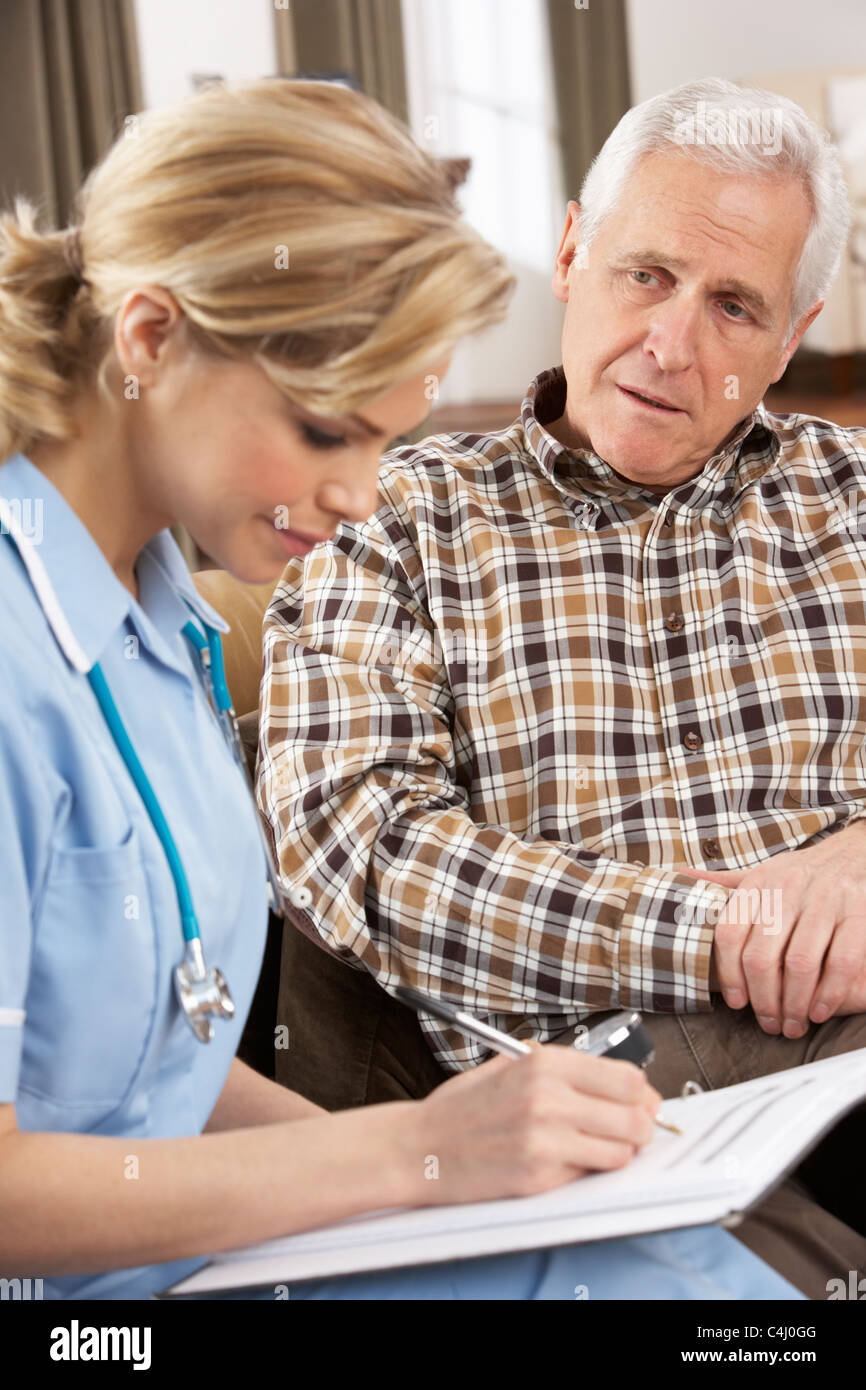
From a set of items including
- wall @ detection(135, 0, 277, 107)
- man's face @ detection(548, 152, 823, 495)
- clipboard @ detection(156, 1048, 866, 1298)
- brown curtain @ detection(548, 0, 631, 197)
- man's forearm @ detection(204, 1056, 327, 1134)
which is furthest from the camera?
brown curtain @ detection(548, 0, 631, 197)

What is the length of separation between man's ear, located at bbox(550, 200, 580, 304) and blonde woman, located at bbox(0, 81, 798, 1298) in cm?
87

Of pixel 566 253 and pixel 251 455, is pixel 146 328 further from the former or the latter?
pixel 566 253

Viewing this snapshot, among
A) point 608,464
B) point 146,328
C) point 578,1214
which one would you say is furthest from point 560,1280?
point 608,464

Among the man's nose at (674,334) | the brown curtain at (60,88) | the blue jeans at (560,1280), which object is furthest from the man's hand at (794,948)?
the brown curtain at (60,88)

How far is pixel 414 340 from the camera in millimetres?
664

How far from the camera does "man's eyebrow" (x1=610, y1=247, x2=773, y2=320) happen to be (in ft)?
4.63

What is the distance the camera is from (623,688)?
1.36 m

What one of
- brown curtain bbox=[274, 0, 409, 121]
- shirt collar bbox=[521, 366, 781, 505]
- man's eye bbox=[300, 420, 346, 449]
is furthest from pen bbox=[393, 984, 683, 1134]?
brown curtain bbox=[274, 0, 409, 121]

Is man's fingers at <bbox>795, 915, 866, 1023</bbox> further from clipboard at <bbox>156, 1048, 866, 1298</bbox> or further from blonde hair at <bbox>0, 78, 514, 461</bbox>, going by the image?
blonde hair at <bbox>0, 78, 514, 461</bbox>

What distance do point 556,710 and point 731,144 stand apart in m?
0.62

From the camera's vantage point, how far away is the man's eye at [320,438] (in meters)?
→ 0.68

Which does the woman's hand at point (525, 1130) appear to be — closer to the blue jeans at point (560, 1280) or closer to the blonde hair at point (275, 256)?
the blue jeans at point (560, 1280)

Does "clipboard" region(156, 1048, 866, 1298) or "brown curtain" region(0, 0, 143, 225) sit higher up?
"brown curtain" region(0, 0, 143, 225)
